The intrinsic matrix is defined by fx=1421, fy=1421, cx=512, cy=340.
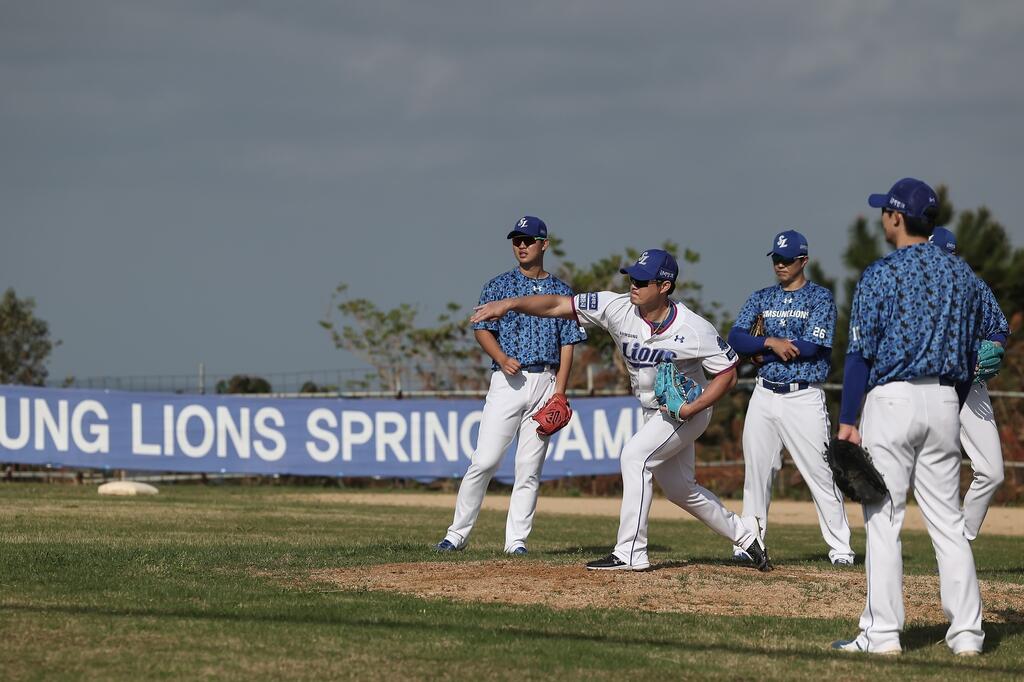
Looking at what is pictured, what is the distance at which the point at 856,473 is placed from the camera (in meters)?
6.14

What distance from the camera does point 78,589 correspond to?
740 centimetres

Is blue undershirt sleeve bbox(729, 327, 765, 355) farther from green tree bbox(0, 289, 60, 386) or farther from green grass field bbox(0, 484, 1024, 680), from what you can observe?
green tree bbox(0, 289, 60, 386)

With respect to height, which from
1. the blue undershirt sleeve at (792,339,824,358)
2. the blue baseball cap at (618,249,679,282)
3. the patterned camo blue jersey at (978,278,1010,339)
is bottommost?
the blue undershirt sleeve at (792,339,824,358)

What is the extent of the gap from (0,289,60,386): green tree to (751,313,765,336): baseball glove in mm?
20451

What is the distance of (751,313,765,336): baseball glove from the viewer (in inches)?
404

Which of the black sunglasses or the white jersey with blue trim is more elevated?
the black sunglasses

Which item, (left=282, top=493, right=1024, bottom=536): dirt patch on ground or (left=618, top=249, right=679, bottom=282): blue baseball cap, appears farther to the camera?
(left=282, top=493, right=1024, bottom=536): dirt patch on ground

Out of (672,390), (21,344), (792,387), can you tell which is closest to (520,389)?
(672,390)

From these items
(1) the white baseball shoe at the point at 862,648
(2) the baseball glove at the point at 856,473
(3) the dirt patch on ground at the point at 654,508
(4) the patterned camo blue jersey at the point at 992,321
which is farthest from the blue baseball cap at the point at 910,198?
(3) the dirt patch on ground at the point at 654,508

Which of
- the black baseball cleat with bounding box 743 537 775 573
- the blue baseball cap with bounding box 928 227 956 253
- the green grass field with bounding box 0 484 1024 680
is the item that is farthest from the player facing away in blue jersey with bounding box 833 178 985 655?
the blue baseball cap with bounding box 928 227 956 253

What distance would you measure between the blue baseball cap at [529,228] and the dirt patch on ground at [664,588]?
7.84 ft

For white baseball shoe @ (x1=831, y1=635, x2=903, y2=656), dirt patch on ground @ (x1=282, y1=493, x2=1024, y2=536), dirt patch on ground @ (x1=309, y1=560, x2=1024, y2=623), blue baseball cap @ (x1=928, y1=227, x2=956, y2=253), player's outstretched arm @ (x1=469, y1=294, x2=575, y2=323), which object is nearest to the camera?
white baseball shoe @ (x1=831, y1=635, x2=903, y2=656)

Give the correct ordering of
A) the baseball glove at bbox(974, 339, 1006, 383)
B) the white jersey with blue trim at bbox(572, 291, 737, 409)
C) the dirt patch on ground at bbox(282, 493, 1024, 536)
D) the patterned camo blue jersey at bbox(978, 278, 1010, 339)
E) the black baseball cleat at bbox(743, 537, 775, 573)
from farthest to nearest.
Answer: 1. the dirt patch on ground at bbox(282, 493, 1024, 536)
2. the baseball glove at bbox(974, 339, 1006, 383)
3. the patterned camo blue jersey at bbox(978, 278, 1010, 339)
4. the black baseball cleat at bbox(743, 537, 775, 573)
5. the white jersey with blue trim at bbox(572, 291, 737, 409)

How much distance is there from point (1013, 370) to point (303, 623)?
18570mm
